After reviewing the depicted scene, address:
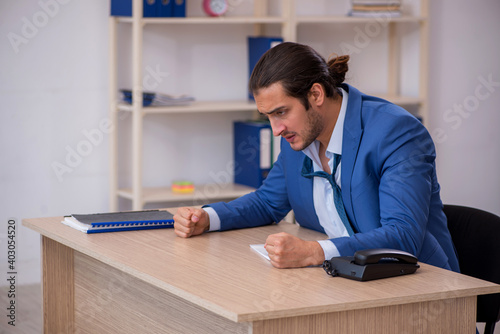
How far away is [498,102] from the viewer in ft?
16.0

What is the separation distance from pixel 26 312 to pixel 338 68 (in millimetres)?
2197

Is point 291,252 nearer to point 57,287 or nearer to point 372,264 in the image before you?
point 372,264

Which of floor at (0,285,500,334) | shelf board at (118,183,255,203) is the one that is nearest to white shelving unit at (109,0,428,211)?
shelf board at (118,183,255,203)

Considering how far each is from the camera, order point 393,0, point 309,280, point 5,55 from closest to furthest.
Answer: point 309,280 → point 5,55 → point 393,0

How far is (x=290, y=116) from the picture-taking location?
2.07m

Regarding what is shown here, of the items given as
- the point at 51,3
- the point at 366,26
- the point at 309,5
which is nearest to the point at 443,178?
the point at 366,26

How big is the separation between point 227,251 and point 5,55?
2424mm

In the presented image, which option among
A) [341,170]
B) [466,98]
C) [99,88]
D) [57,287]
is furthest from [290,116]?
[466,98]

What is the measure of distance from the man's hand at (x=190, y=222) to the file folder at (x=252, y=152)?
73.6 inches

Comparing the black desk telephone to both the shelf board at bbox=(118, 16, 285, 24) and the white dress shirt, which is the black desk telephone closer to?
the white dress shirt

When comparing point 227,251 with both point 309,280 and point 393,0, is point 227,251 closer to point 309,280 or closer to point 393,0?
point 309,280

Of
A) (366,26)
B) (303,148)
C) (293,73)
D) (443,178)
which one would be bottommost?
(443,178)

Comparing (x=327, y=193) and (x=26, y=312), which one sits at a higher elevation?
(x=327, y=193)

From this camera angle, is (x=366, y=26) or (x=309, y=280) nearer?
(x=309, y=280)
